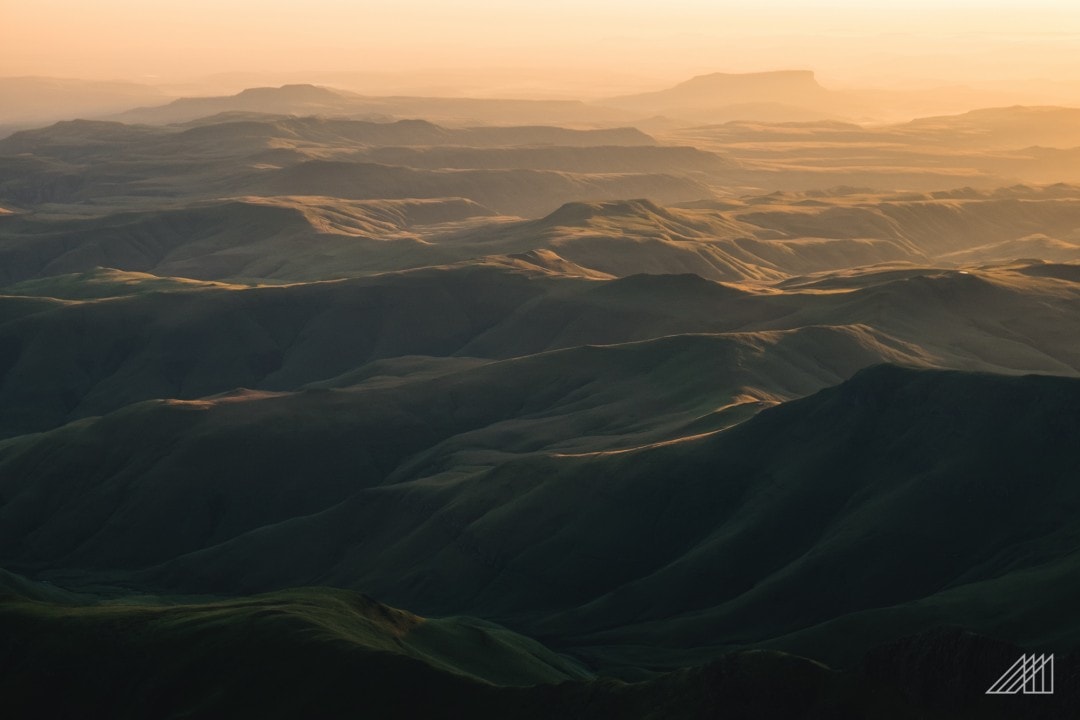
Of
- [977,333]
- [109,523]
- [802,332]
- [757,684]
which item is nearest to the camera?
[757,684]

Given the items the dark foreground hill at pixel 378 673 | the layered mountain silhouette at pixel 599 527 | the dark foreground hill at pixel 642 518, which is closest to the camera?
the dark foreground hill at pixel 378 673

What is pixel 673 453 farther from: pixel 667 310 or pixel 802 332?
pixel 667 310

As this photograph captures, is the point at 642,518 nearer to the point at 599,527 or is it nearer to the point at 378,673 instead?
the point at 599,527

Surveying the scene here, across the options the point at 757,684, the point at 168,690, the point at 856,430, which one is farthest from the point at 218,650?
the point at 856,430

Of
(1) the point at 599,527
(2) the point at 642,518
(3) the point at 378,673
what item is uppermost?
(3) the point at 378,673

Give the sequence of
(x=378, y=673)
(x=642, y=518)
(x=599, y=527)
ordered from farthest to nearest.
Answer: (x=599, y=527)
(x=642, y=518)
(x=378, y=673)

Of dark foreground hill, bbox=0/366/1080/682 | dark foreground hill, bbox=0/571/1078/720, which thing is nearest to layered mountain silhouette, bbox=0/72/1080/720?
dark foreground hill, bbox=0/571/1078/720

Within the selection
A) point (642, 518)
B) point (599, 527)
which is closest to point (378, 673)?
point (599, 527)

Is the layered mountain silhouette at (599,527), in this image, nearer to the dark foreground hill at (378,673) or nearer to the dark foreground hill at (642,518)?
the dark foreground hill at (378,673)

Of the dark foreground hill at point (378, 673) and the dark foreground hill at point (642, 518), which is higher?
the dark foreground hill at point (378, 673)

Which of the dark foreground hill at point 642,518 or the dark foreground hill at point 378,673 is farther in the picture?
the dark foreground hill at point 642,518

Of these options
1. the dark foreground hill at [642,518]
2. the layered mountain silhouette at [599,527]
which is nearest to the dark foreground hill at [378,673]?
the layered mountain silhouette at [599,527]
